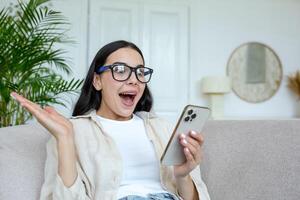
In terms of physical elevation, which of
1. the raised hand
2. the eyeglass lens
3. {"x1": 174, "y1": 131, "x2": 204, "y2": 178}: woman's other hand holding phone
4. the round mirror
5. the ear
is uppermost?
the round mirror

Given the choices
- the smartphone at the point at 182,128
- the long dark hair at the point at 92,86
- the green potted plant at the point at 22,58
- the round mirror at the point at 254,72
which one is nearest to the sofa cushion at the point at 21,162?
the long dark hair at the point at 92,86

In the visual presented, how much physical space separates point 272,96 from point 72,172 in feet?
11.5

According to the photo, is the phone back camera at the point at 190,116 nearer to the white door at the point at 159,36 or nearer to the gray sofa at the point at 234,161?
the gray sofa at the point at 234,161

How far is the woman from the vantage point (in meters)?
0.89

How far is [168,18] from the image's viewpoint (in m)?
3.58

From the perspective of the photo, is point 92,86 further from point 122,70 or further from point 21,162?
point 21,162

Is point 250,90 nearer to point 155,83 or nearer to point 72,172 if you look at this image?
point 155,83

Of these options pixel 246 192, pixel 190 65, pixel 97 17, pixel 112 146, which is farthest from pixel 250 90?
pixel 112 146

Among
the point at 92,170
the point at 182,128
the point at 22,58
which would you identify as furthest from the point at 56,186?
the point at 22,58

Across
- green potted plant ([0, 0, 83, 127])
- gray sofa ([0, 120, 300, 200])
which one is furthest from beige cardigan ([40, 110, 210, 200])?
green potted plant ([0, 0, 83, 127])

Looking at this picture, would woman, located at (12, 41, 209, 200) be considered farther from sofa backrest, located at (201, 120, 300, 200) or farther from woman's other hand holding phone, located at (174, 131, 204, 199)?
sofa backrest, located at (201, 120, 300, 200)

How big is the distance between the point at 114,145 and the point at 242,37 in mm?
3208

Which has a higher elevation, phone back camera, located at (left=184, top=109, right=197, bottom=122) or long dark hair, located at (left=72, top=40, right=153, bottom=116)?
long dark hair, located at (left=72, top=40, right=153, bottom=116)

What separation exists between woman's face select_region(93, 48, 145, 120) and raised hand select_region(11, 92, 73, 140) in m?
0.32
